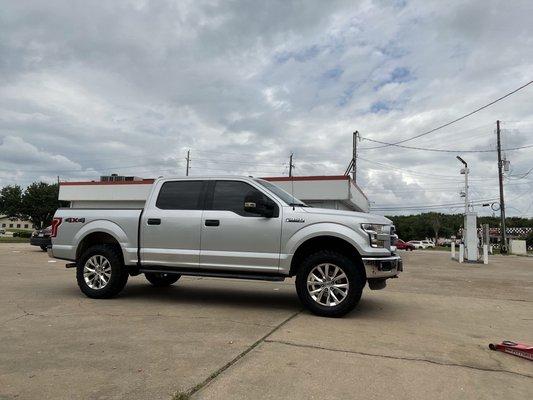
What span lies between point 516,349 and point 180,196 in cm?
Answer: 522

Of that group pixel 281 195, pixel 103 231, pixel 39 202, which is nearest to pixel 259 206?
pixel 281 195

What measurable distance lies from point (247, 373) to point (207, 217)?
369 centimetres

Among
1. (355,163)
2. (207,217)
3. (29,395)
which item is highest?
(355,163)

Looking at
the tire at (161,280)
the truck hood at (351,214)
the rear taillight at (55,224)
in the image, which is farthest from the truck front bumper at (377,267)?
the rear taillight at (55,224)

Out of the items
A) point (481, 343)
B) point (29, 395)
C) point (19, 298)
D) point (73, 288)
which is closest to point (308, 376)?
point (29, 395)

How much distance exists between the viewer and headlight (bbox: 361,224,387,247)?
6.79 metres

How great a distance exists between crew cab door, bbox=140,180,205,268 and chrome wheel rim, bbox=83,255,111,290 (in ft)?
2.39

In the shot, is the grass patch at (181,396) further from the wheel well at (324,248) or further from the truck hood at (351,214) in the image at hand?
the truck hood at (351,214)

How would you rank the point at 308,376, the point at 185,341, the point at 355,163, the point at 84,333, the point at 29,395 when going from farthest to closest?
the point at 355,163
the point at 84,333
the point at 185,341
the point at 308,376
the point at 29,395

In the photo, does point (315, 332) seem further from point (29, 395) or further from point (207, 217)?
point (29, 395)

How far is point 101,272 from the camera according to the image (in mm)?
8031

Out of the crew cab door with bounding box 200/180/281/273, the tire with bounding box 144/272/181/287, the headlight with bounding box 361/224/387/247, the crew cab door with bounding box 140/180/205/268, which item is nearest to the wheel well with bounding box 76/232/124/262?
the crew cab door with bounding box 140/180/205/268

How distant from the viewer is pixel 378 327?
20.4 feet

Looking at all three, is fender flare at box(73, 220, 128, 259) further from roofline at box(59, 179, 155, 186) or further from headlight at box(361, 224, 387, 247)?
roofline at box(59, 179, 155, 186)
